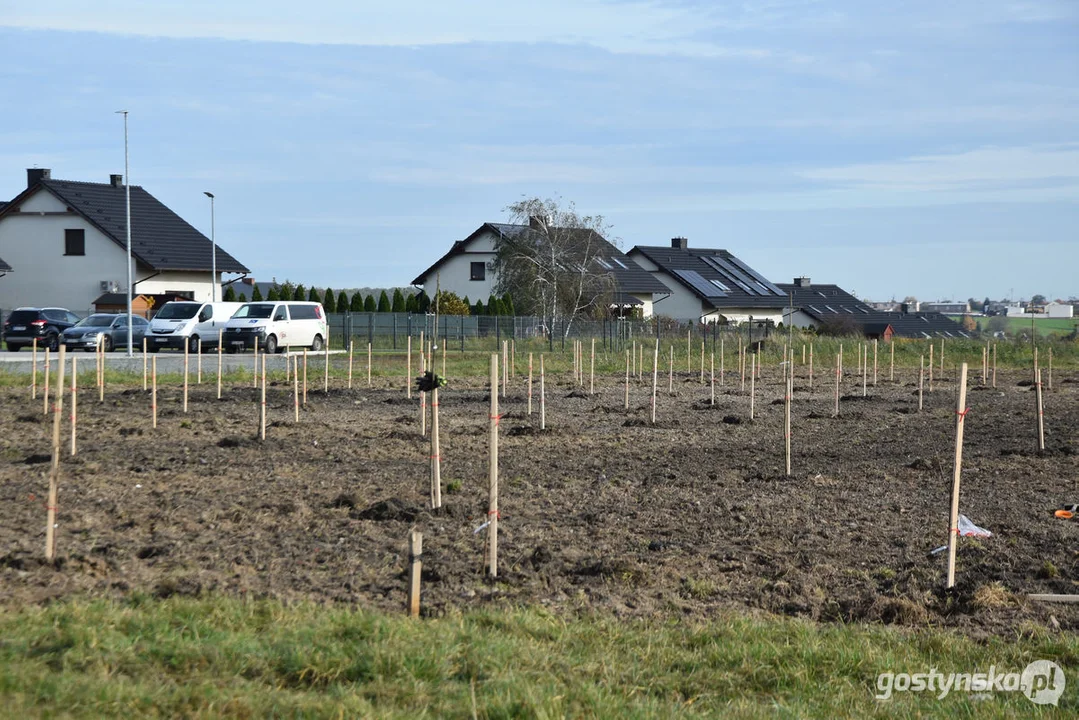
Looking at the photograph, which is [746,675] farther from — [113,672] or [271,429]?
[271,429]

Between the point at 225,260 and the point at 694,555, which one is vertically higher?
the point at 225,260

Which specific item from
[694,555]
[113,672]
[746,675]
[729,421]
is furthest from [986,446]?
[113,672]

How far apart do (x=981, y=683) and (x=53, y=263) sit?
45.5 metres

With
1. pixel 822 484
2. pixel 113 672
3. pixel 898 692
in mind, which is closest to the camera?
pixel 113 672

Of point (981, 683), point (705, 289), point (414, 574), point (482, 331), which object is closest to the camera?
point (981, 683)

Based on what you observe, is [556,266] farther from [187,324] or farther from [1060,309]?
[1060,309]

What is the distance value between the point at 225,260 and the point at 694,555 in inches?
1626

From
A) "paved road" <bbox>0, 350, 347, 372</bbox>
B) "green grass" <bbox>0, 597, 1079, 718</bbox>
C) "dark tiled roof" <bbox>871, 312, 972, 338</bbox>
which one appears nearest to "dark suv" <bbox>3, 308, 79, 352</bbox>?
"paved road" <bbox>0, 350, 347, 372</bbox>

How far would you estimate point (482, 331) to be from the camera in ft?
136

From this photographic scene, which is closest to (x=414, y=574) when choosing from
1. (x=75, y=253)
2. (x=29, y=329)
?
(x=29, y=329)

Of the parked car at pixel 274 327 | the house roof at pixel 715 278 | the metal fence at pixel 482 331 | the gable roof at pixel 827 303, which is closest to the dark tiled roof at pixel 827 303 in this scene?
the gable roof at pixel 827 303

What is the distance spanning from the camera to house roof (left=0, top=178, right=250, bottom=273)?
146 ft

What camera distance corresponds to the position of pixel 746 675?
5477mm

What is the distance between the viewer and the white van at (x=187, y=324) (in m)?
33.9
